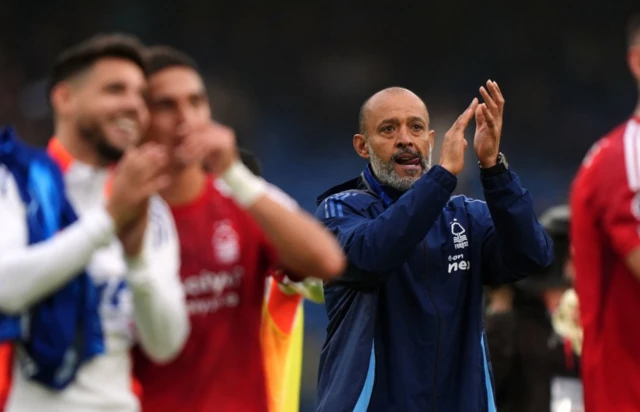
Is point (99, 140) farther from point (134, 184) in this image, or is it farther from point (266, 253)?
point (266, 253)

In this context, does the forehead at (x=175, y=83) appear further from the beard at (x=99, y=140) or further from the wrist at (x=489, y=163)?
the wrist at (x=489, y=163)

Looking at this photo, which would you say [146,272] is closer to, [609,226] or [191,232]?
[191,232]

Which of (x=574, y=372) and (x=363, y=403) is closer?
(x=363, y=403)

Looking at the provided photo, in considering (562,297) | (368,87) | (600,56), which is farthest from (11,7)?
(562,297)

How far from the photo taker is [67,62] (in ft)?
10.2

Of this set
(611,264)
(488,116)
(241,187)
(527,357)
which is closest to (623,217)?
(611,264)

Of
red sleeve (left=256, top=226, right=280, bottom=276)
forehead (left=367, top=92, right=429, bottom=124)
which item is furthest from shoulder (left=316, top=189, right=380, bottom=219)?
red sleeve (left=256, top=226, right=280, bottom=276)

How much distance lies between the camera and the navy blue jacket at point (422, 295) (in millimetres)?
4227

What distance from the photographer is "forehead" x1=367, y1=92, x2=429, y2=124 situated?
191 inches

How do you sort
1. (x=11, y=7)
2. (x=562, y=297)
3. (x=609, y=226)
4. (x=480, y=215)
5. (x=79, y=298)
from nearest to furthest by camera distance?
(x=79, y=298) < (x=609, y=226) < (x=480, y=215) < (x=562, y=297) < (x=11, y=7)

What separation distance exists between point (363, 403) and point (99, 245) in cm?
184

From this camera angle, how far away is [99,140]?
305 centimetres

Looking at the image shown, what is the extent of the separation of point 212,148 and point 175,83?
0.37 m

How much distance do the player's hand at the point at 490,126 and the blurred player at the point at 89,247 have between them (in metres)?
1.71
